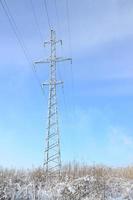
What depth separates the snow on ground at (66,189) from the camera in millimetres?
15773

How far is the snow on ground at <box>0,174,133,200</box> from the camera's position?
15773 millimetres

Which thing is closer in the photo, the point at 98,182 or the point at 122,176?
the point at 98,182

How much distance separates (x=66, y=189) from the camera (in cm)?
1644

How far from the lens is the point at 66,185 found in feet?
54.4

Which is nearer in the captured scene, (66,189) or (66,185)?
(66,189)

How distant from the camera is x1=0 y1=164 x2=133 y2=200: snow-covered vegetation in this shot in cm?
1585

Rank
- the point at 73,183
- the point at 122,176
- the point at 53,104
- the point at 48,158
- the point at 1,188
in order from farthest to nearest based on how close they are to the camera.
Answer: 1. the point at 53,104
2. the point at 48,158
3. the point at 122,176
4. the point at 73,183
5. the point at 1,188

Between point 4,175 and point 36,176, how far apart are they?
1.31 m

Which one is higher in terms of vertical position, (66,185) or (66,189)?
(66,185)

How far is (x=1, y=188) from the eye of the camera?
51.0ft

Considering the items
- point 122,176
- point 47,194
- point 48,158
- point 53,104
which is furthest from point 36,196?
point 53,104

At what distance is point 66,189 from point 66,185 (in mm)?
184

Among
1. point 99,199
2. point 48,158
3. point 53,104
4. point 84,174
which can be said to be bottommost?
point 99,199

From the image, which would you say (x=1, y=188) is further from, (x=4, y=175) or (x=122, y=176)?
(x=122, y=176)
